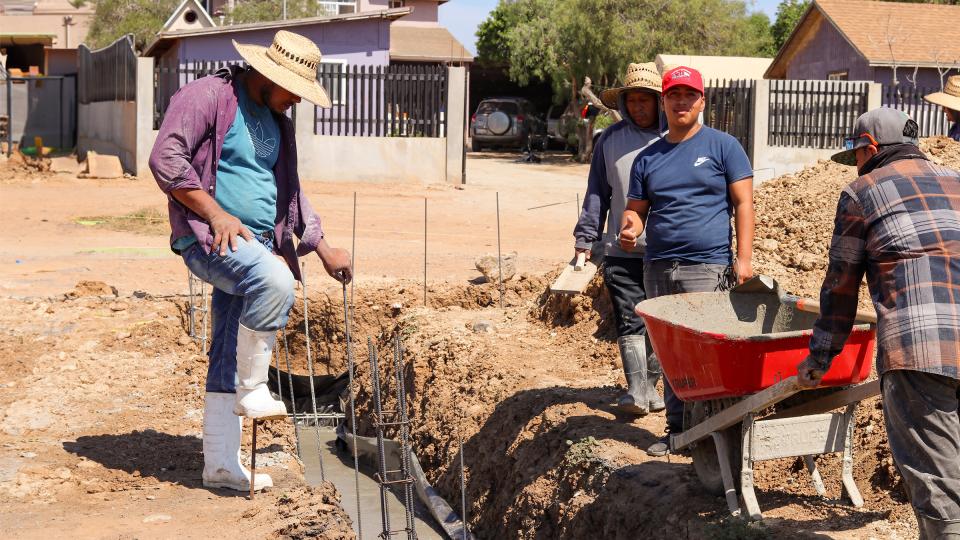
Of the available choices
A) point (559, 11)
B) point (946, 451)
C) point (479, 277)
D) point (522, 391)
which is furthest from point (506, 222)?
point (559, 11)

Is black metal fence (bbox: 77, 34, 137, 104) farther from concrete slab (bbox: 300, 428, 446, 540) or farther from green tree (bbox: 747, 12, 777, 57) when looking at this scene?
green tree (bbox: 747, 12, 777, 57)

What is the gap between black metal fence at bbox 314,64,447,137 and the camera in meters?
22.4

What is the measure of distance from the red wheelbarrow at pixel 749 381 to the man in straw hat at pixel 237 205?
1.72 m

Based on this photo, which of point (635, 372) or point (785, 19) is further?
point (785, 19)

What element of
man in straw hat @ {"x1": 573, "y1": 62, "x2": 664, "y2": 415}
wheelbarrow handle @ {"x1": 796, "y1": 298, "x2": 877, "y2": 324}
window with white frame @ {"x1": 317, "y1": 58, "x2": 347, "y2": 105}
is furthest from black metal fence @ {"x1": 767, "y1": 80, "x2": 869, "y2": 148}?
wheelbarrow handle @ {"x1": 796, "y1": 298, "x2": 877, "y2": 324}

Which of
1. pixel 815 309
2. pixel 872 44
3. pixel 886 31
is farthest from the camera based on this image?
pixel 886 31

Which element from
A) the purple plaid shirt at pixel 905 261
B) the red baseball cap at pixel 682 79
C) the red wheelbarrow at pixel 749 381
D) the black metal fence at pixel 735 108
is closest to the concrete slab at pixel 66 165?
the black metal fence at pixel 735 108

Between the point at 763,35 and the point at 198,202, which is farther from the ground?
the point at 763,35

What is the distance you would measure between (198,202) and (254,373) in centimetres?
79

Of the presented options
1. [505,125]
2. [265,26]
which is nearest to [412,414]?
[265,26]

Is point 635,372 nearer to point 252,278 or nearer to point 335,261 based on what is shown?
point 335,261

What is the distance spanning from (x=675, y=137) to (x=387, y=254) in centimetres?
854

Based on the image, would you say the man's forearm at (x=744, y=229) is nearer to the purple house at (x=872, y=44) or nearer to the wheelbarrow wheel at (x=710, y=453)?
the wheelbarrow wheel at (x=710, y=453)

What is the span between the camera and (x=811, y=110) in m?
21.6
